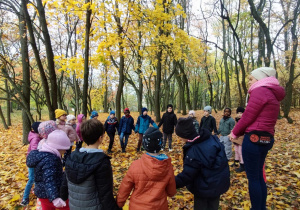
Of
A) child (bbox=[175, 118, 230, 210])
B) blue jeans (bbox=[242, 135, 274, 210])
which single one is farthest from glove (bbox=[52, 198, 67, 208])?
blue jeans (bbox=[242, 135, 274, 210])

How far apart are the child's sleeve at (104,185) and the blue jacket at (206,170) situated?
768 millimetres

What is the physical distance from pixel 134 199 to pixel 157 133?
0.76 meters

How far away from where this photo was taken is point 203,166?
204 centimetres

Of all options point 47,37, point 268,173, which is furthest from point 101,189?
point 47,37

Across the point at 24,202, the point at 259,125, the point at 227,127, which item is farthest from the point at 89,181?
the point at 227,127

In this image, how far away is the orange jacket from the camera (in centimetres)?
187

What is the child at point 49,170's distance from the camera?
2.16 meters

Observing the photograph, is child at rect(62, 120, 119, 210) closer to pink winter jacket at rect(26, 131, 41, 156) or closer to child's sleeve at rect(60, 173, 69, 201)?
child's sleeve at rect(60, 173, 69, 201)

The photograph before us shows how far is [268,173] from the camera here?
4.41 meters

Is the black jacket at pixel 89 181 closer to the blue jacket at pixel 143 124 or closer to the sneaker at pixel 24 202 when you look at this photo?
the sneaker at pixel 24 202

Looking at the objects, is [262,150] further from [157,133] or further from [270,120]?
[157,133]

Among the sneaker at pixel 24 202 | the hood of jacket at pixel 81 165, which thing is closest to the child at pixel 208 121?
the hood of jacket at pixel 81 165

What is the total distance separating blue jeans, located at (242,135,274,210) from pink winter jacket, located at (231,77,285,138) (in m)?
0.21

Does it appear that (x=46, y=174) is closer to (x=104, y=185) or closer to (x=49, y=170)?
(x=49, y=170)
